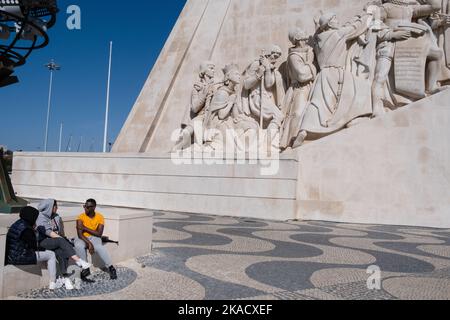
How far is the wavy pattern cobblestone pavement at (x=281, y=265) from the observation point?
3.59 m

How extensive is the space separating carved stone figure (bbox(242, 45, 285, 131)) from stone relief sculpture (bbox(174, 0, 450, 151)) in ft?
0.08

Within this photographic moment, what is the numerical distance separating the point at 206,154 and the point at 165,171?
121 centimetres

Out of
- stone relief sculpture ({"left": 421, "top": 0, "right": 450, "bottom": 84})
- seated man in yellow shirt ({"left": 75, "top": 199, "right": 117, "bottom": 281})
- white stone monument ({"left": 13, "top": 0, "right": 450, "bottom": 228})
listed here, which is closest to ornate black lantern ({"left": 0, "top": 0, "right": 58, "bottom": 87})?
seated man in yellow shirt ({"left": 75, "top": 199, "right": 117, "bottom": 281})

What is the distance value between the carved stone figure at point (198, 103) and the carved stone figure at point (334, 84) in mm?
2962

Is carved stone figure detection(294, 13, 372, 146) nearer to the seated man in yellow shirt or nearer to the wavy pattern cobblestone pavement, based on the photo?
the wavy pattern cobblestone pavement

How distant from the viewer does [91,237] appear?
164 inches

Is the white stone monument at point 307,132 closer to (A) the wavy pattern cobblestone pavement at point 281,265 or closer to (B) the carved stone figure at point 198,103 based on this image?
(B) the carved stone figure at point 198,103

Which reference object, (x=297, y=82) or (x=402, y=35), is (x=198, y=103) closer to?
(x=297, y=82)

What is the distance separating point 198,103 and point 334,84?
12.2 ft

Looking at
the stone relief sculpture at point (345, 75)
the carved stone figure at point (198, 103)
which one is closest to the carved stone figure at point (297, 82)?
the stone relief sculpture at point (345, 75)

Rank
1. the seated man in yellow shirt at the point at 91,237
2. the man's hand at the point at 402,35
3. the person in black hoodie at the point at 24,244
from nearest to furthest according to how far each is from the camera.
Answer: the person in black hoodie at the point at 24,244 → the seated man in yellow shirt at the point at 91,237 → the man's hand at the point at 402,35

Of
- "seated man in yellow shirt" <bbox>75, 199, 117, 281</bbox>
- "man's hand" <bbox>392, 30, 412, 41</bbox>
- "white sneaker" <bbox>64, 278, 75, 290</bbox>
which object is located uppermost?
"man's hand" <bbox>392, 30, 412, 41</bbox>

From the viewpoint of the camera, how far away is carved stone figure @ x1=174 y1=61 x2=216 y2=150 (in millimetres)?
11086
